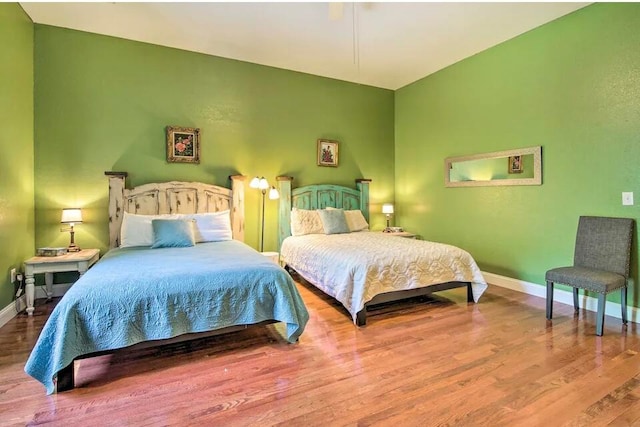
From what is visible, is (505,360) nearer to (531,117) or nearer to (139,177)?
(531,117)

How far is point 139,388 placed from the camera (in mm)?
1960

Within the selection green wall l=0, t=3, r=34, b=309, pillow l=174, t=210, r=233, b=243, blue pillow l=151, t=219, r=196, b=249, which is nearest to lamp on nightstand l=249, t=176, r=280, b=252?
pillow l=174, t=210, r=233, b=243

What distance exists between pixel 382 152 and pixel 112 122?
406cm

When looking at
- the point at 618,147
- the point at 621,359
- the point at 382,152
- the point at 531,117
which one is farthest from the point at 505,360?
A: the point at 382,152

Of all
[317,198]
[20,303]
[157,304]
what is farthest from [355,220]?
[20,303]

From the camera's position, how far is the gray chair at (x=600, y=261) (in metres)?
2.73

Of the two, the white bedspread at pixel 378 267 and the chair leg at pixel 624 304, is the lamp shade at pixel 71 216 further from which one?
the chair leg at pixel 624 304

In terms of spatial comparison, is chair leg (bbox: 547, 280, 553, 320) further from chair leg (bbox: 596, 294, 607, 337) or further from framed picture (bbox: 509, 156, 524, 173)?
framed picture (bbox: 509, 156, 524, 173)

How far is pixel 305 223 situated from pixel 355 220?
0.80 metres

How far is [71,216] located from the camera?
11.4 ft

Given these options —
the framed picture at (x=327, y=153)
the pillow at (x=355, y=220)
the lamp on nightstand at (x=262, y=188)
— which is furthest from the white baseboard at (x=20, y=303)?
the framed picture at (x=327, y=153)

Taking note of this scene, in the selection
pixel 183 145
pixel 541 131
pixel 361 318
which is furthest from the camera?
pixel 183 145

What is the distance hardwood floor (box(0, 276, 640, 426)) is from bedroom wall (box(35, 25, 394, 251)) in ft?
5.91

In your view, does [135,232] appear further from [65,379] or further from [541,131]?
[541,131]
